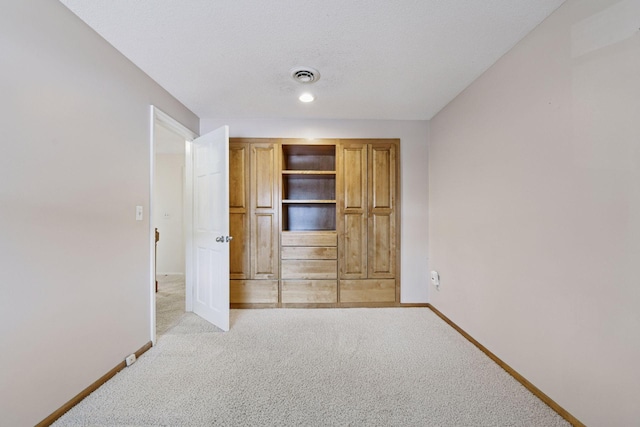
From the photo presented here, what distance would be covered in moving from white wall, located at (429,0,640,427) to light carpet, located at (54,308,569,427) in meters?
0.31

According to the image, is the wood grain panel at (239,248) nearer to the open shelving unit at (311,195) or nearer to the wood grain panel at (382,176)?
the open shelving unit at (311,195)

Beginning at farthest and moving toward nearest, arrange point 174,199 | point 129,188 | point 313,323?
point 174,199, point 313,323, point 129,188

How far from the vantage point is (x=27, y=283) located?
1323mm

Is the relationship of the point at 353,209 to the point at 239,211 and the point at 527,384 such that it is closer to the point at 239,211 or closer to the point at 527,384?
the point at 239,211

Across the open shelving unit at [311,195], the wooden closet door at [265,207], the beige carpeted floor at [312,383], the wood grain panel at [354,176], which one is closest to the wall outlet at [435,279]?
the beige carpeted floor at [312,383]

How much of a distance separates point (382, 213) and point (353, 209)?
36 cm

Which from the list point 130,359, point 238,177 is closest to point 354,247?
point 238,177

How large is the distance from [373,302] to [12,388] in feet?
9.57

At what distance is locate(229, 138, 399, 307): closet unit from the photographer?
10.6 feet

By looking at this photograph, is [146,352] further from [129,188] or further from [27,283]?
[129,188]

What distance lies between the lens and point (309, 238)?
3.24 m

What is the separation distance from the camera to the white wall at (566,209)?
1.21m

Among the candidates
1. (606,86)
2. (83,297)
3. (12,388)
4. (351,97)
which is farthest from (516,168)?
(12,388)

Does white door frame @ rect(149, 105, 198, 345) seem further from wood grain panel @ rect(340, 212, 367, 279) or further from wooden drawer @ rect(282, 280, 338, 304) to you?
wood grain panel @ rect(340, 212, 367, 279)
